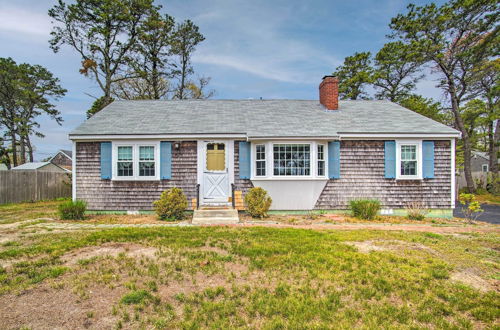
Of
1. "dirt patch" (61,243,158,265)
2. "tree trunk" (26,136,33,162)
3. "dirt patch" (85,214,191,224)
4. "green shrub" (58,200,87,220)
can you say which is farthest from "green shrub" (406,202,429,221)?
"tree trunk" (26,136,33,162)

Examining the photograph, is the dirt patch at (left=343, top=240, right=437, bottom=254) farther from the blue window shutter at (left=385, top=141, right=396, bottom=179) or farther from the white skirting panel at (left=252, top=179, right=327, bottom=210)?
the blue window shutter at (left=385, top=141, right=396, bottom=179)

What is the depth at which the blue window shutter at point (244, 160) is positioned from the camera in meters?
10.2

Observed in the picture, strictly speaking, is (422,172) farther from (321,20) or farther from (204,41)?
(204,41)

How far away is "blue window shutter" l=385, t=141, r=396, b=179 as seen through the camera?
1034 centimetres

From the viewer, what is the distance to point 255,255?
503 centimetres

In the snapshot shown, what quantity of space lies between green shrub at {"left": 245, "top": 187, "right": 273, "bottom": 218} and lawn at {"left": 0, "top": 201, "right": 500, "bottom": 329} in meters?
3.16

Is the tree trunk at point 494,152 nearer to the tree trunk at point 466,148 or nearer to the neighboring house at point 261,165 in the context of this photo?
the tree trunk at point 466,148

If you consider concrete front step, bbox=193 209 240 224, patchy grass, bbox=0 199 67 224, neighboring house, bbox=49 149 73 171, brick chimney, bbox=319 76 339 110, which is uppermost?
brick chimney, bbox=319 76 339 110

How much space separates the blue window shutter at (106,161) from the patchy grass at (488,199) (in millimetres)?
20989

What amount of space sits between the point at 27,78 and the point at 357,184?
3339 centimetres

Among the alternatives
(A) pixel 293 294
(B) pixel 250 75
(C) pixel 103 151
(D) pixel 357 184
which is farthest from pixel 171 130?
(B) pixel 250 75

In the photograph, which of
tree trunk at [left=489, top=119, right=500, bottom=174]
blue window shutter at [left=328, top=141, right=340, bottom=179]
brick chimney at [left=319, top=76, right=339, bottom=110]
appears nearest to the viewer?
blue window shutter at [left=328, top=141, right=340, bottom=179]

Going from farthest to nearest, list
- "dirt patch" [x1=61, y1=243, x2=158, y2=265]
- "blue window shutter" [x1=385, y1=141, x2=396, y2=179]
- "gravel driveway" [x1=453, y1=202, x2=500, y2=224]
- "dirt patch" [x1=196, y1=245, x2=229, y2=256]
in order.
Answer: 1. "gravel driveway" [x1=453, y1=202, x2=500, y2=224]
2. "blue window shutter" [x1=385, y1=141, x2=396, y2=179]
3. "dirt patch" [x1=196, y1=245, x2=229, y2=256]
4. "dirt patch" [x1=61, y1=243, x2=158, y2=265]

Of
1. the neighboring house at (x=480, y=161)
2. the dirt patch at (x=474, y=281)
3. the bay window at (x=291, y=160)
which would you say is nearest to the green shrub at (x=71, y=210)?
the bay window at (x=291, y=160)
